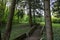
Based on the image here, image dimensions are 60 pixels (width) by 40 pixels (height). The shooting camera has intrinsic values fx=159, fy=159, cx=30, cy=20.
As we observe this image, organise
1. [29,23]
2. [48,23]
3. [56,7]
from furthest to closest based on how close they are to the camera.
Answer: [56,7] < [29,23] < [48,23]

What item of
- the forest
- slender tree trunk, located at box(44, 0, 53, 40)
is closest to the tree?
the forest

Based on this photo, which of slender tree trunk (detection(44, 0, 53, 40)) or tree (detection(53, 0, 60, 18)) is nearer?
slender tree trunk (detection(44, 0, 53, 40))

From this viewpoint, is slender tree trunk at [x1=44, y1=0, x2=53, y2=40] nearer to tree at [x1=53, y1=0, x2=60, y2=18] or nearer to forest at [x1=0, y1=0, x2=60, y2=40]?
forest at [x1=0, y1=0, x2=60, y2=40]

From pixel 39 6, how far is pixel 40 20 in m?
10.2

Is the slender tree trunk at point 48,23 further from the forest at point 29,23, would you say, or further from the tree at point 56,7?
the tree at point 56,7

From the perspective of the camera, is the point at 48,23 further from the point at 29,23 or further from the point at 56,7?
the point at 56,7

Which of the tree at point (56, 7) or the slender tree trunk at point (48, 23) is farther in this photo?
the tree at point (56, 7)

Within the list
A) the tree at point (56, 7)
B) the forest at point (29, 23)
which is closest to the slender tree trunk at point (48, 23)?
the forest at point (29, 23)

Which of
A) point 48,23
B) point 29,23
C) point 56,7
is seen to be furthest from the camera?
point 56,7

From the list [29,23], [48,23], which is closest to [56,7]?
[29,23]

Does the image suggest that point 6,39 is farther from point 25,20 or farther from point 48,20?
point 25,20

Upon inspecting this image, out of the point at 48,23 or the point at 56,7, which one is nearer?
the point at 48,23

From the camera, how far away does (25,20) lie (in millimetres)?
32312

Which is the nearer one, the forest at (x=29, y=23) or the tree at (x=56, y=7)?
the forest at (x=29, y=23)
